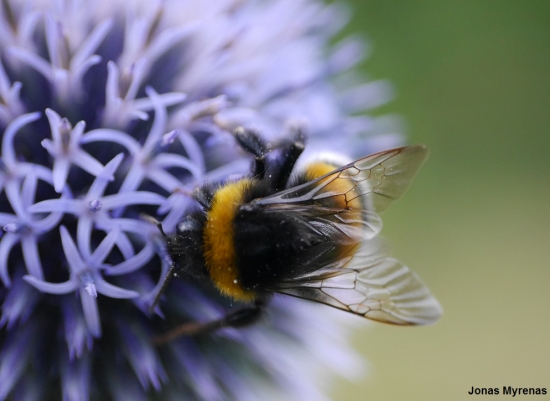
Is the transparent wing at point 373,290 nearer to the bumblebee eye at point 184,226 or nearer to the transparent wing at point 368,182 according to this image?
the transparent wing at point 368,182

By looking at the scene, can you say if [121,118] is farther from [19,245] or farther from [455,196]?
[455,196]

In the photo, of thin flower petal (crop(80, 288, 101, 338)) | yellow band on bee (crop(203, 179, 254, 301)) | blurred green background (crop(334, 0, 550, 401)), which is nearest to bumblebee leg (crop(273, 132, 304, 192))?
yellow band on bee (crop(203, 179, 254, 301))

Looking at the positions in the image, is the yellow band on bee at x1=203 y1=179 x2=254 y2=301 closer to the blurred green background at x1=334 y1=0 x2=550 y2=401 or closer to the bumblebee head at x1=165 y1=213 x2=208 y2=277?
the bumblebee head at x1=165 y1=213 x2=208 y2=277

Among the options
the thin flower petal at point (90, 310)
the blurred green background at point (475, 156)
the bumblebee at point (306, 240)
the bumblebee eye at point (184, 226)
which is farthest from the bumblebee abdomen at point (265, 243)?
the blurred green background at point (475, 156)

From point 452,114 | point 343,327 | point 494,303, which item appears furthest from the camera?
point 452,114

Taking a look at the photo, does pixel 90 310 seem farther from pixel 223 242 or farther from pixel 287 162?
pixel 287 162

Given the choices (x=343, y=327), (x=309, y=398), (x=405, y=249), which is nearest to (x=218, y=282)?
(x=309, y=398)

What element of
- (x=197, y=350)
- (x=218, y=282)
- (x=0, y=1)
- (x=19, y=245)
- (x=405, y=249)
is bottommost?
(x=405, y=249)
